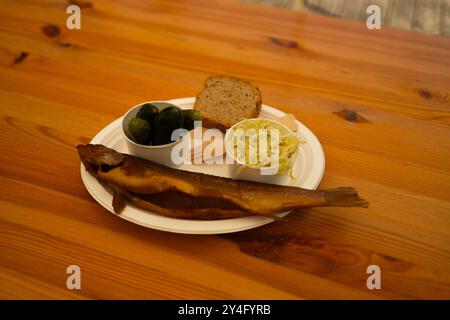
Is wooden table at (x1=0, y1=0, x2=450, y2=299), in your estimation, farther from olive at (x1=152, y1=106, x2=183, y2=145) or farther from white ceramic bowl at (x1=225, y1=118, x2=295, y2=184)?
olive at (x1=152, y1=106, x2=183, y2=145)

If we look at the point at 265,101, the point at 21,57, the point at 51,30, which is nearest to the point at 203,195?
the point at 265,101

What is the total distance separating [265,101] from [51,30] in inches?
46.7

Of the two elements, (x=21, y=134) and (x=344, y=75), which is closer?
(x=21, y=134)

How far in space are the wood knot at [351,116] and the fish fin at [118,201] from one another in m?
0.89

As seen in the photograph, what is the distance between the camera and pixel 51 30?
1.96 m

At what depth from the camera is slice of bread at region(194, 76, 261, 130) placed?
1446 millimetres

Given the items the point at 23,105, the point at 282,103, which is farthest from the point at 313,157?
the point at 23,105

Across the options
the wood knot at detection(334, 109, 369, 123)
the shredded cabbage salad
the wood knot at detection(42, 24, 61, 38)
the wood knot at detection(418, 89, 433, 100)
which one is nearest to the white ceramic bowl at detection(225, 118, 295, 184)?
the shredded cabbage salad

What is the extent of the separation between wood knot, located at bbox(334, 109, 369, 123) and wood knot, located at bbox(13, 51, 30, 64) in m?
1.40

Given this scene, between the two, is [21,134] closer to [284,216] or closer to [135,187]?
[135,187]

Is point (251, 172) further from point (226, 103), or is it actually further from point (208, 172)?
point (226, 103)

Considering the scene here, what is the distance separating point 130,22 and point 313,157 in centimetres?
131

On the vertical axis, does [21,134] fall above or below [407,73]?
below

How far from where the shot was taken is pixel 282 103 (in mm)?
1571
